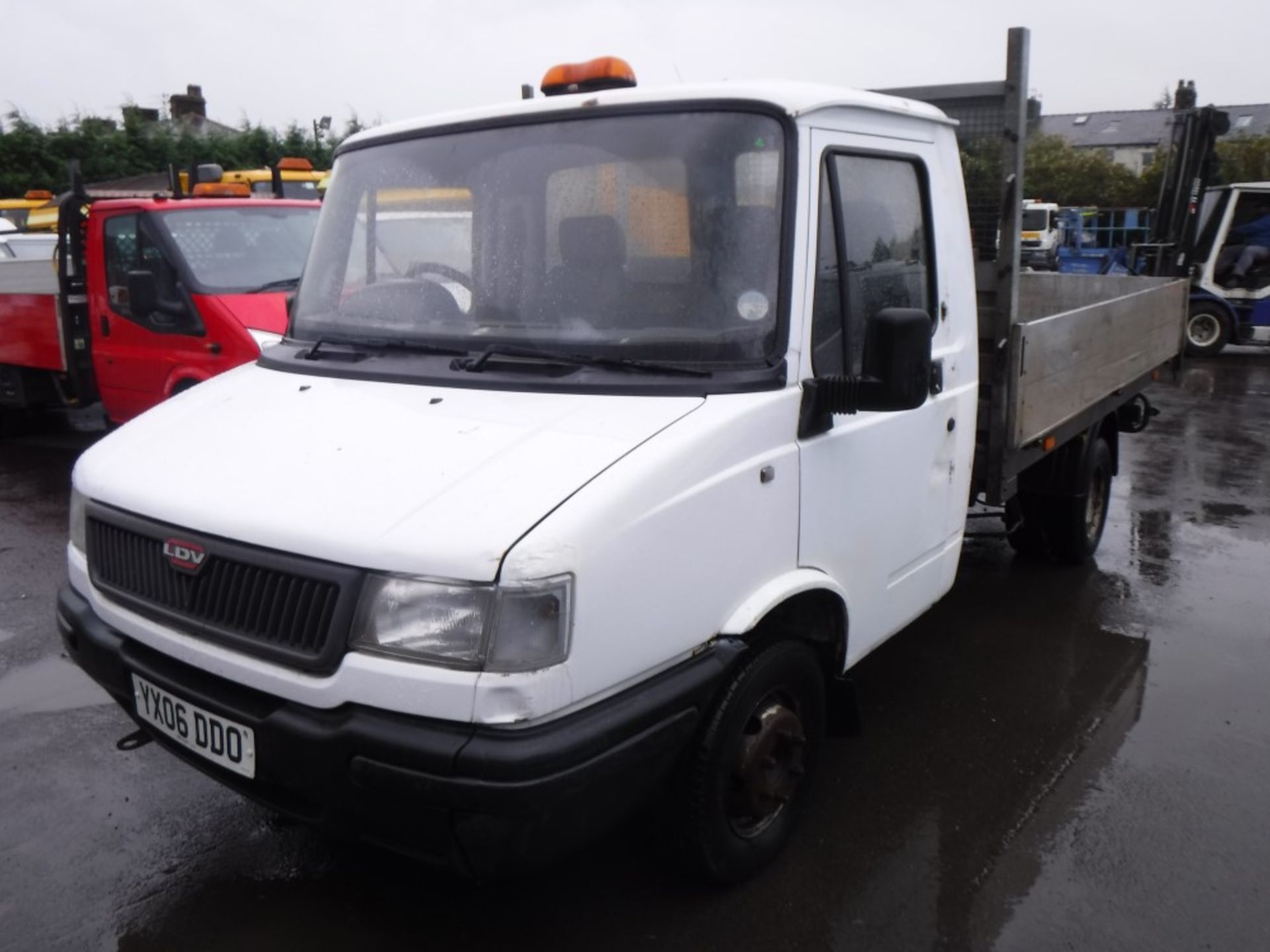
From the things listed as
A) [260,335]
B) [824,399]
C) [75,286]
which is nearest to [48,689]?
[260,335]

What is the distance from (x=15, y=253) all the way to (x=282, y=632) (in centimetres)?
1145

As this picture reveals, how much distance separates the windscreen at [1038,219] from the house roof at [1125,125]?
2990 centimetres

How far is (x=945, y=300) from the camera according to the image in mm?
3848

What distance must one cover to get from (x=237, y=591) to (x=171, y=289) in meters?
5.45

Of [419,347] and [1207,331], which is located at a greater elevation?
[419,347]

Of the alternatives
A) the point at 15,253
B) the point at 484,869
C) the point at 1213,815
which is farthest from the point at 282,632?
the point at 15,253

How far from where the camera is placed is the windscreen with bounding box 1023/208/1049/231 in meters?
30.0

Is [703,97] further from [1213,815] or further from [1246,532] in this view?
[1246,532]

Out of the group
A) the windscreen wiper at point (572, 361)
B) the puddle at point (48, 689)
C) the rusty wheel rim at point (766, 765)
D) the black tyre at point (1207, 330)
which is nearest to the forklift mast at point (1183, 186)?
the black tyre at point (1207, 330)

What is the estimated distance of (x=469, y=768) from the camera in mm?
2320

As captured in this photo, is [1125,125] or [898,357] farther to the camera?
[1125,125]

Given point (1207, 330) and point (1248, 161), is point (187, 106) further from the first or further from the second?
point (1248, 161)

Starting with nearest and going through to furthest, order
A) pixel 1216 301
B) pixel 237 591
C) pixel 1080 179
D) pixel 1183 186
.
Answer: pixel 237 591, pixel 1183 186, pixel 1216 301, pixel 1080 179

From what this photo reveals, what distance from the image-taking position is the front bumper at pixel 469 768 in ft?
7.66
